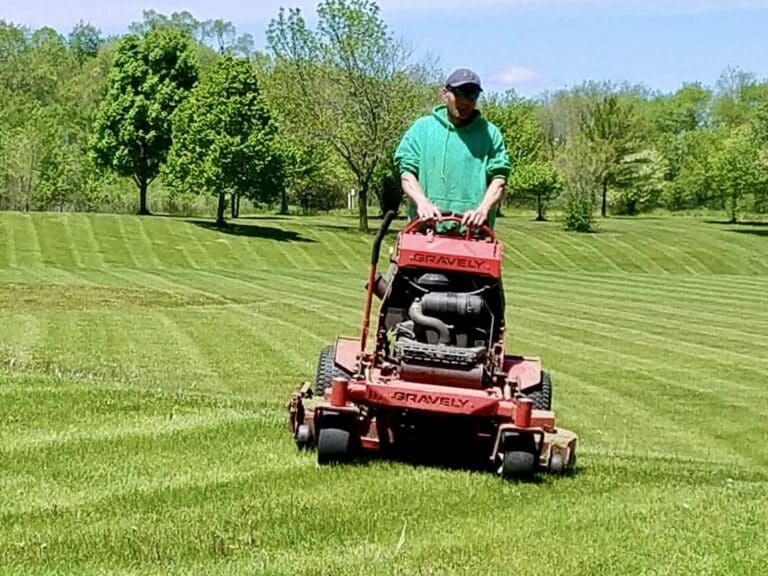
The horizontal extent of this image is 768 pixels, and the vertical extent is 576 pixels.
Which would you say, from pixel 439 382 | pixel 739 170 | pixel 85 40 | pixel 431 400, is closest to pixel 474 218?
pixel 439 382

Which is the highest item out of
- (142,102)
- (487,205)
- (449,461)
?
(142,102)

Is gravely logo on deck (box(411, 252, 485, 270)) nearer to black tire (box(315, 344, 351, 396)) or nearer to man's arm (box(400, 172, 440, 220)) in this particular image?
man's arm (box(400, 172, 440, 220))

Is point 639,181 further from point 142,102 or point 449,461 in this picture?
point 449,461

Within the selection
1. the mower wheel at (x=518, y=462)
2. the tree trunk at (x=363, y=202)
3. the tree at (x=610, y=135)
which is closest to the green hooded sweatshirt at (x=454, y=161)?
the mower wheel at (x=518, y=462)

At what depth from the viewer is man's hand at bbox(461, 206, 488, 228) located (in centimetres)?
711

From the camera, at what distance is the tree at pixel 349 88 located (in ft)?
171

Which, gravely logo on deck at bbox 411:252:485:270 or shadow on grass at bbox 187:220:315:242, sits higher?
gravely logo on deck at bbox 411:252:485:270

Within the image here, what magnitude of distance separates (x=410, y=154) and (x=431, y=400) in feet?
5.75

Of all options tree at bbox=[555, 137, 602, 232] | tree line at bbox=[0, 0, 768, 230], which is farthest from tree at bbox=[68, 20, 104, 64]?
tree at bbox=[555, 137, 602, 232]

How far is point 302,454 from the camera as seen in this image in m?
7.15

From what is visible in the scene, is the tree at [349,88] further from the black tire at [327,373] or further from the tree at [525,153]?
the black tire at [327,373]

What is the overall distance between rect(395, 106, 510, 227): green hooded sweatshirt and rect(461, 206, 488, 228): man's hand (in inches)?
12.1

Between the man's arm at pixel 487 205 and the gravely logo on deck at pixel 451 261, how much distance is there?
298 millimetres

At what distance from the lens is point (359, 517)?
18.8 feet
